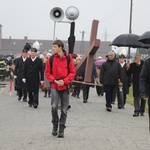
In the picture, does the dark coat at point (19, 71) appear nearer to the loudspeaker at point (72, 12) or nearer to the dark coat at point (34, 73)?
the dark coat at point (34, 73)

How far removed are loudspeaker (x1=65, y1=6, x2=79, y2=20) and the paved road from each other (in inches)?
156

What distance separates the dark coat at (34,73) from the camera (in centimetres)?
1420

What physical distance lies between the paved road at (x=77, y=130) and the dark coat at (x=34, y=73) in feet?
2.21

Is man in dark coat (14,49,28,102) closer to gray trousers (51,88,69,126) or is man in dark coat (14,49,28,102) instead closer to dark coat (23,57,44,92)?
dark coat (23,57,44,92)

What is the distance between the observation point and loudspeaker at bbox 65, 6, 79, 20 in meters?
16.4

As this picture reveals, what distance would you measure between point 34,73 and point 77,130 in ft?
16.0

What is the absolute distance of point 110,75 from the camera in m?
13.8

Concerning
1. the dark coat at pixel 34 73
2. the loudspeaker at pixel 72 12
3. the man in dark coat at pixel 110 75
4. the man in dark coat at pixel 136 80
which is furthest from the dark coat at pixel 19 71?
the man in dark coat at pixel 136 80

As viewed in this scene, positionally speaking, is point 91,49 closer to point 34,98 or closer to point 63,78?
point 34,98

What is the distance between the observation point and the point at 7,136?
8.81 metres

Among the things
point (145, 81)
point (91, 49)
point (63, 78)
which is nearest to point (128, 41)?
point (91, 49)

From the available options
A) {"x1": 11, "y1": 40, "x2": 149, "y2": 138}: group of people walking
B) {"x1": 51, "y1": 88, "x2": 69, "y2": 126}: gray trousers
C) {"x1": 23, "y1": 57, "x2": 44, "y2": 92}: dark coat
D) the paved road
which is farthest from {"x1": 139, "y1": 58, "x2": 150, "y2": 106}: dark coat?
{"x1": 23, "y1": 57, "x2": 44, "y2": 92}: dark coat

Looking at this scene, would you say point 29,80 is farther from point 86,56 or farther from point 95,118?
point 95,118

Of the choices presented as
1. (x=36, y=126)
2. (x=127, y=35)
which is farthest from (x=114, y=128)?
(x=127, y=35)
